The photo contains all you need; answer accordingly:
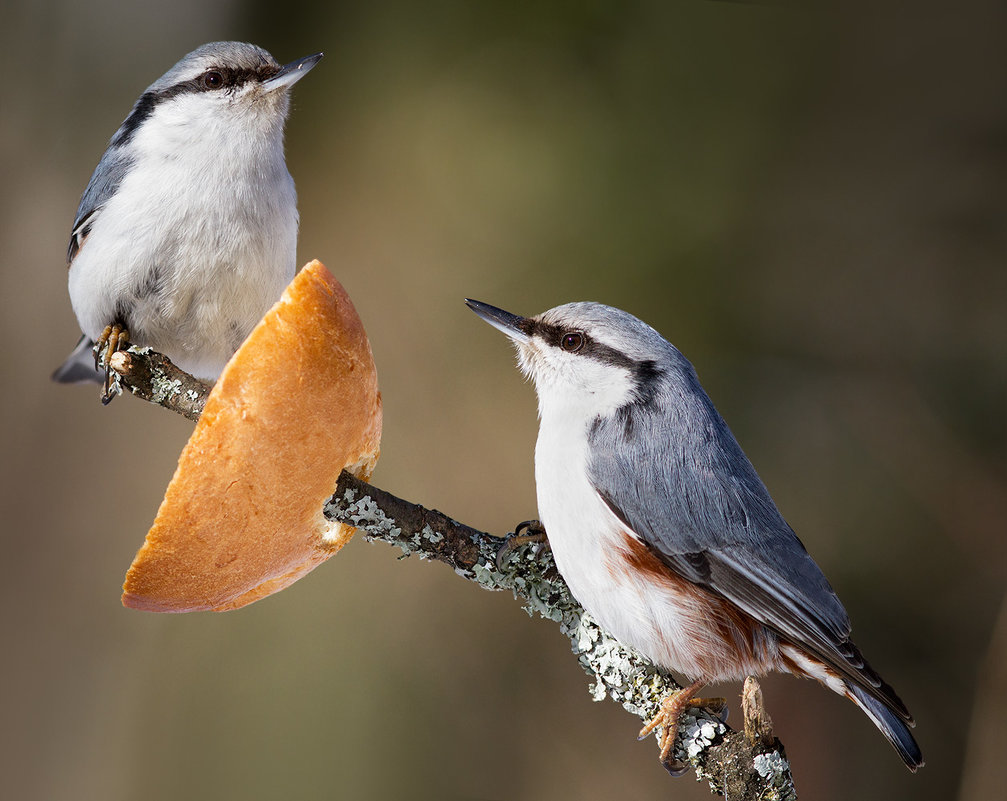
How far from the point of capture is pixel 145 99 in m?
1.24

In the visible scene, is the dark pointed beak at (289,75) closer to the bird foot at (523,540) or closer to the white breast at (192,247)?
the white breast at (192,247)

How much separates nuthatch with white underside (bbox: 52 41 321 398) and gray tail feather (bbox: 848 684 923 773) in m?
0.83

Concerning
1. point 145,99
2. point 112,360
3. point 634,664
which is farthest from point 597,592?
point 145,99

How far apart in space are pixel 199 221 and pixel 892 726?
95 centimetres

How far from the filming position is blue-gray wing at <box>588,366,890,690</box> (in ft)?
2.88

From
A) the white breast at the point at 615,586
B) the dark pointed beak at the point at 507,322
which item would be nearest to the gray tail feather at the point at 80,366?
the dark pointed beak at the point at 507,322

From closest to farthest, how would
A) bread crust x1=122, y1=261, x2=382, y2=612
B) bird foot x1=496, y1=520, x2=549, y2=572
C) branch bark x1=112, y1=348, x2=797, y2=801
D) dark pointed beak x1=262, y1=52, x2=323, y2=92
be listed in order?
bread crust x1=122, y1=261, x2=382, y2=612 < branch bark x1=112, y1=348, x2=797, y2=801 < bird foot x1=496, y1=520, x2=549, y2=572 < dark pointed beak x1=262, y1=52, x2=323, y2=92

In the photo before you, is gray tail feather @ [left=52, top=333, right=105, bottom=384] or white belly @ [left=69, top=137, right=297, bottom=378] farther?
gray tail feather @ [left=52, top=333, right=105, bottom=384]

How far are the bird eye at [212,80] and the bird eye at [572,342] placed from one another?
59 centimetres

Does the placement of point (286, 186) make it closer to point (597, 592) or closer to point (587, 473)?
point (587, 473)

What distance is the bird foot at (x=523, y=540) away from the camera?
87 cm

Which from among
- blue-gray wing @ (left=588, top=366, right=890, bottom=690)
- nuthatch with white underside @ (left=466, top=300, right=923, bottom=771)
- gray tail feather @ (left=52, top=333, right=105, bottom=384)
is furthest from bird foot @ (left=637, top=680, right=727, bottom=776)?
gray tail feather @ (left=52, top=333, right=105, bottom=384)

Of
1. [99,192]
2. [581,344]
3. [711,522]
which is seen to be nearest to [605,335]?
[581,344]

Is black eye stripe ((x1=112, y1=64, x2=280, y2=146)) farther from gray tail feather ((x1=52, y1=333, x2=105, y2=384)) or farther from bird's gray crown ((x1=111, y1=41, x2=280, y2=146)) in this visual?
gray tail feather ((x1=52, y1=333, x2=105, y2=384))
